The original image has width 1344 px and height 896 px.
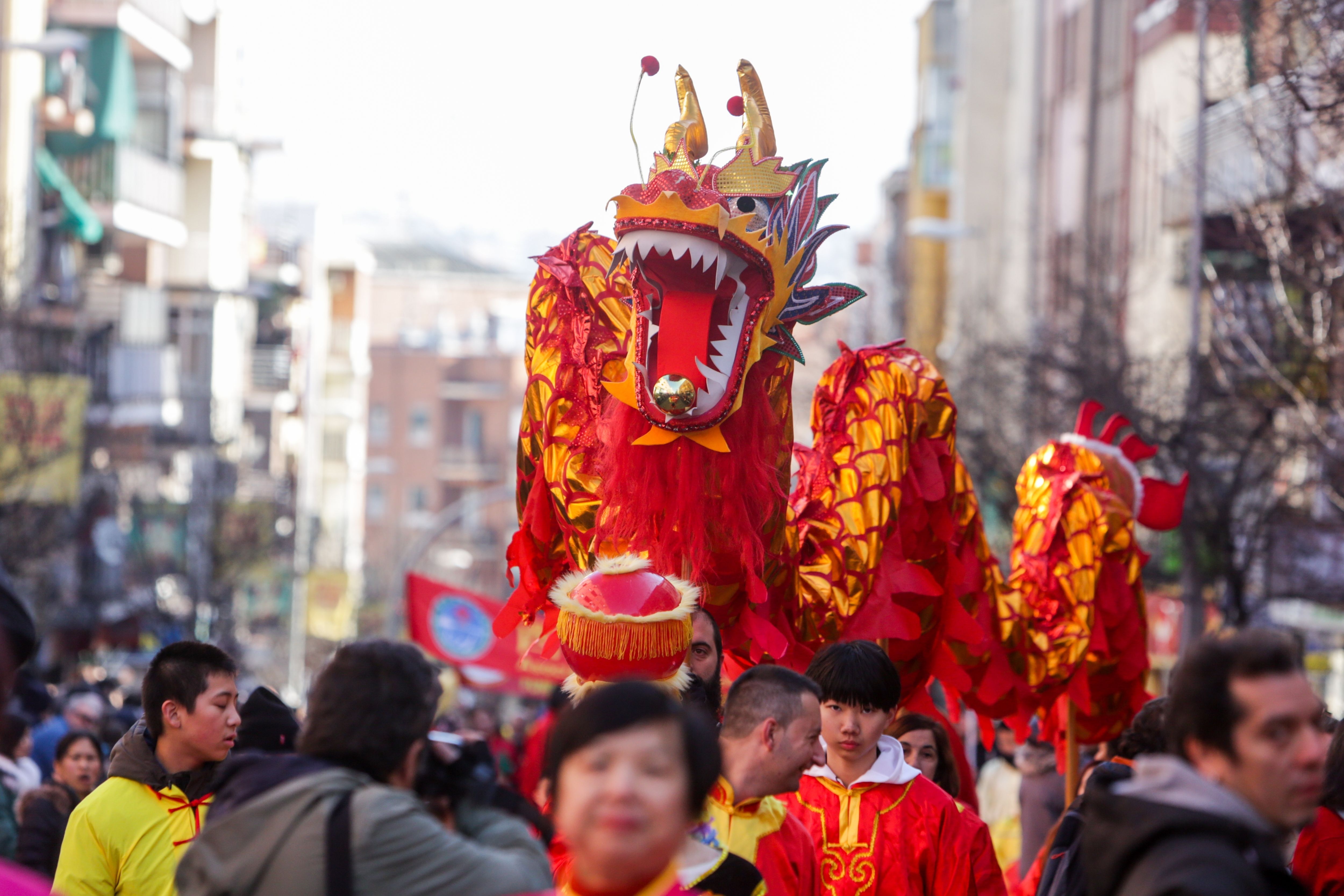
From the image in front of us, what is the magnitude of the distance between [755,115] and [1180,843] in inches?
152

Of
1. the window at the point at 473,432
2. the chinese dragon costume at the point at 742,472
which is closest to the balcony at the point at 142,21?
the chinese dragon costume at the point at 742,472

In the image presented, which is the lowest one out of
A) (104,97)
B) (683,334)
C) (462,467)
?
(462,467)

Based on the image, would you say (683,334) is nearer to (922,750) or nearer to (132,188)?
(922,750)

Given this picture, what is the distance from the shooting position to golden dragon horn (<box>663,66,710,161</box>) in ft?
21.7

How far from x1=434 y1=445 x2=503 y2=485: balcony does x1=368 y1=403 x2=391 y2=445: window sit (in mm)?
2536

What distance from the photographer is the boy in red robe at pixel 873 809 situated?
554 centimetres

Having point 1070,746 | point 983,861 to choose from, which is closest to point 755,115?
point 983,861

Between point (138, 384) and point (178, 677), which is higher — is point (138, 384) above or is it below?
above

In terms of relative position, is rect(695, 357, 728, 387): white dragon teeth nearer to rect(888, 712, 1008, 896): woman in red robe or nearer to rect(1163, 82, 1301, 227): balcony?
rect(888, 712, 1008, 896): woman in red robe

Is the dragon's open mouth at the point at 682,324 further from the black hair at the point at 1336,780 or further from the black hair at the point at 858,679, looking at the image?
the black hair at the point at 1336,780

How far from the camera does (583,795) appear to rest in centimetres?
330

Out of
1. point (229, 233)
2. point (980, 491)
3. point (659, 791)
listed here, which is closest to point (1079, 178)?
point (980, 491)

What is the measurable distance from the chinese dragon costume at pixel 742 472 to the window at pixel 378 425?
7546 centimetres

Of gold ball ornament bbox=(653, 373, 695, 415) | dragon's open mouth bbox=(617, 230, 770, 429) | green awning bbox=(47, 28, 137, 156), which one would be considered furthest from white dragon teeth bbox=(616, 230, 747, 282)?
green awning bbox=(47, 28, 137, 156)
